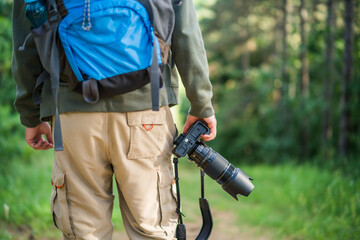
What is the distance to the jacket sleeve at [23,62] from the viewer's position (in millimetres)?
1805

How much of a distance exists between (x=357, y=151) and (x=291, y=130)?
437 centimetres

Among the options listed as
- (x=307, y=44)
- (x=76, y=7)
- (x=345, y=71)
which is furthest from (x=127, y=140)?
(x=307, y=44)

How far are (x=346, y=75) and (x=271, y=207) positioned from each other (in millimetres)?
2957

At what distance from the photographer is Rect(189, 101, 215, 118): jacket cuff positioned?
1.84 metres

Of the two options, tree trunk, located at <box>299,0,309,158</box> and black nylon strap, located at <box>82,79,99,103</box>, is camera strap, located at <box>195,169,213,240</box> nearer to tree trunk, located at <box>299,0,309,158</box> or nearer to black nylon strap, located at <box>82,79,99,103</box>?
black nylon strap, located at <box>82,79,99,103</box>

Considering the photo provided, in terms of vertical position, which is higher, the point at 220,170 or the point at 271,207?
the point at 220,170

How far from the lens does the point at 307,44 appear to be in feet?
30.5

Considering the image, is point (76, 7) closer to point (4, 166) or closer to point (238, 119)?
point (4, 166)

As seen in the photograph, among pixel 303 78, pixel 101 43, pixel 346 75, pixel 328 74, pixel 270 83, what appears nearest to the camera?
pixel 101 43

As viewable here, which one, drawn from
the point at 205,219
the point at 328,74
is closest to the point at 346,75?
the point at 328,74

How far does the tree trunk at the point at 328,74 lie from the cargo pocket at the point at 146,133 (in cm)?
652

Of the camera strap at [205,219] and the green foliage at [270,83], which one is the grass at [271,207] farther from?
the green foliage at [270,83]

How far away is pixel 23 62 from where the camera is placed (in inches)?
72.3

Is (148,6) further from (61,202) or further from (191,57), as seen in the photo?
(61,202)
